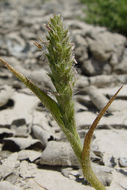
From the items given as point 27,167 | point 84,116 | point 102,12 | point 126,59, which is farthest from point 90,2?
point 27,167

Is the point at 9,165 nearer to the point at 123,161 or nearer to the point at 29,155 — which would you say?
the point at 29,155

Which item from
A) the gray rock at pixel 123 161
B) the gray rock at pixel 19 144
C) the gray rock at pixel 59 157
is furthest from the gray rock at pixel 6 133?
the gray rock at pixel 123 161

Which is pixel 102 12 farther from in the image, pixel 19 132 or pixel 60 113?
pixel 60 113

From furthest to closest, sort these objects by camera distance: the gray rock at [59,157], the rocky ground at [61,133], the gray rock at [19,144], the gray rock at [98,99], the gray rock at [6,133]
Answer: the gray rock at [98,99]
the gray rock at [6,133]
the gray rock at [19,144]
the gray rock at [59,157]
the rocky ground at [61,133]

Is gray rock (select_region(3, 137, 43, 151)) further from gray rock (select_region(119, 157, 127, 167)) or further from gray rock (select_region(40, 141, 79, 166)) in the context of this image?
gray rock (select_region(119, 157, 127, 167))

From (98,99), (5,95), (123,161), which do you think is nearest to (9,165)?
(123,161)

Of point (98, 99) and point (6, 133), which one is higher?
point (98, 99)

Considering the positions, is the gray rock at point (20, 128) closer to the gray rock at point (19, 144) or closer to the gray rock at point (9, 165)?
the gray rock at point (19, 144)
